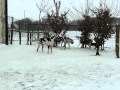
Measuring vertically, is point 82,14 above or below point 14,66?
above

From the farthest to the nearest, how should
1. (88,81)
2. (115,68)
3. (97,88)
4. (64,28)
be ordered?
(64,28)
(115,68)
(88,81)
(97,88)

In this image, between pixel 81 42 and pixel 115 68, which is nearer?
pixel 115 68

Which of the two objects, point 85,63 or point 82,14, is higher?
point 82,14

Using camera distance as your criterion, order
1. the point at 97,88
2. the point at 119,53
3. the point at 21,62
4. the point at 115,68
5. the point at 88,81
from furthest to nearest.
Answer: the point at 119,53 → the point at 21,62 → the point at 115,68 → the point at 88,81 → the point at 97,88

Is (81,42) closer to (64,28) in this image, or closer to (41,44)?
(64,28)

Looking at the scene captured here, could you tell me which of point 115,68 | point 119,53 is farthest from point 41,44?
point 115,68

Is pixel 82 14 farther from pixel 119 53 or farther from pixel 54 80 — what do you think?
pixel 54 80

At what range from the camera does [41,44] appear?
69.6 feet

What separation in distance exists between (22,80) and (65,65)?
3.87 m

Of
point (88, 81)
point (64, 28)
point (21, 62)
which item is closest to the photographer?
point (88, 81)

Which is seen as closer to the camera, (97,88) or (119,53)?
(97,88)

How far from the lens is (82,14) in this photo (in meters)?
26.6

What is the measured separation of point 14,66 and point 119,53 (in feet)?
24.7

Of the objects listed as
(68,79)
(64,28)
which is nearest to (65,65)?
(68,79)
